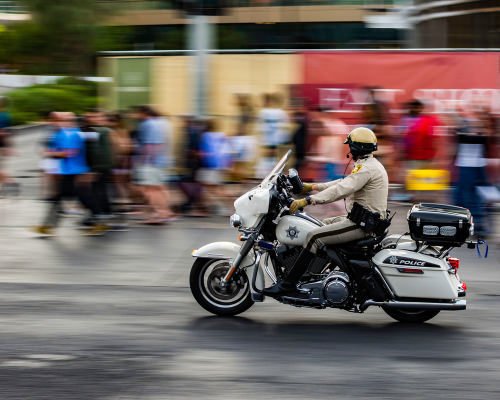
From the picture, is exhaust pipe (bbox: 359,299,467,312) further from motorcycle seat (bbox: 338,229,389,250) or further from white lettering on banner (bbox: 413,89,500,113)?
white lettering on banner (bbox: 413,89,500,113)

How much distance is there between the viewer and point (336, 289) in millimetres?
7863

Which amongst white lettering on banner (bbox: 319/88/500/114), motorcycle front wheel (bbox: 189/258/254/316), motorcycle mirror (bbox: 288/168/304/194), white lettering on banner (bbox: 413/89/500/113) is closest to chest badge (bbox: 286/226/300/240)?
motorcycle mirror (bbox: 288/168/304/194)

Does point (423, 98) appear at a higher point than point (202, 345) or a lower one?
higher

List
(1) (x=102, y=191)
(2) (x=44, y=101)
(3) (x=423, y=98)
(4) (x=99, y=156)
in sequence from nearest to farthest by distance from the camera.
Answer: (4) (x=99, y=156), (1) (x=102, y=191), (3) (x=423, y=98), (2) (x=44, y=101)

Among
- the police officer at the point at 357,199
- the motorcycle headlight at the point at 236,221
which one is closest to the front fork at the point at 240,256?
the motorcycle headlight at the point at 236,221

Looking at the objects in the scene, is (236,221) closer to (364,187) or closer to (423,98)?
(364,187)

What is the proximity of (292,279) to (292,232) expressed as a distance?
0.39 meters

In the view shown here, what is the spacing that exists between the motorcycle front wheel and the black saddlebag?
5.03 ft

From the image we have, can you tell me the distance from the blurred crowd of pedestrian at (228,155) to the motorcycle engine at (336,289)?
493cm

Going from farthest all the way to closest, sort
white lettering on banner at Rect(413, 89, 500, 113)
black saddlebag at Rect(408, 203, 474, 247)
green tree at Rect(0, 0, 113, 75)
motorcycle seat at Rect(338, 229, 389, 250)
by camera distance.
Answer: green tree at Rect(0, 0, 113, 75) < white lettering on banner at Rect(413, 89, 500, 113) < motorcycle seat at Rect(338, 229, 389, 250) < black saddlebag at Rect(408, 203, 474, 247)

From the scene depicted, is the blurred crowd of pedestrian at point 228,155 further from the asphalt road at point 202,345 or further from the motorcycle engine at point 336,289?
the motorcycle engine at point 336,289

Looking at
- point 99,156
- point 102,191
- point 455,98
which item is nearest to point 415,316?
point 99,156

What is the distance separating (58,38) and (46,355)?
37709 millimetres

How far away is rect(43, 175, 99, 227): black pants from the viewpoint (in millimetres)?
12734
